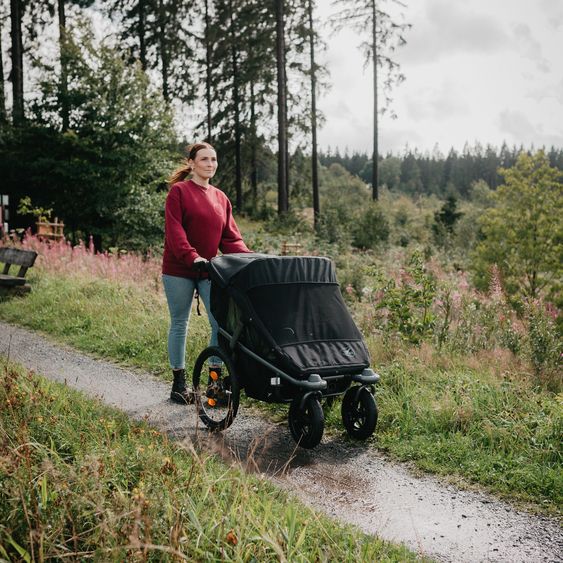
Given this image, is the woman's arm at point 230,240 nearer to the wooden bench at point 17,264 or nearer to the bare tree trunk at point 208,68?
the wooden bench at point 17,264

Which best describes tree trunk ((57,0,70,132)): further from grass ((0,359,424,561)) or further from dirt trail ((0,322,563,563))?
grass ((0,359,424,561))

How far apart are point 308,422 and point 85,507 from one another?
1.94 metres

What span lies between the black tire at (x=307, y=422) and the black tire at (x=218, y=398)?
1.56 ft

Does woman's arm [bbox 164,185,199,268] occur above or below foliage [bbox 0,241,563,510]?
above

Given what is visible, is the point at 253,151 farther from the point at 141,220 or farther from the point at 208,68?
the point at 141,220

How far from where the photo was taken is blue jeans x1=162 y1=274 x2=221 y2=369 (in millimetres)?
5281

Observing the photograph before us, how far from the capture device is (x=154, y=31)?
27.2 m

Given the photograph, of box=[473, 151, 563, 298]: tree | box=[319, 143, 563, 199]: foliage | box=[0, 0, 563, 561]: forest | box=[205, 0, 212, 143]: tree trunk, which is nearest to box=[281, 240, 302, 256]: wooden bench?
box=[0, 0, 563, 561]: forest

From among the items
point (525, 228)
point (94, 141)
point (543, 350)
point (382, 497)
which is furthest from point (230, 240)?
point (94, 141)

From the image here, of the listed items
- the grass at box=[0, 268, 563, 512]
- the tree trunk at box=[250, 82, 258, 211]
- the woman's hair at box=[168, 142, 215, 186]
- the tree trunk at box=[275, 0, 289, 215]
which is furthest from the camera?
the tree trunk at box=[250, 82, 258, 211]

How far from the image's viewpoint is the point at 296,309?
449 centimetres

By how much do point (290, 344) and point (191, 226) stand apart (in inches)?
61.7

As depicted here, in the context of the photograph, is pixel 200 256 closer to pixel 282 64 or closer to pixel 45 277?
pixel 45 277

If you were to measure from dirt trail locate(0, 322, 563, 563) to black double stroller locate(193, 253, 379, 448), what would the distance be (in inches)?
9.0
